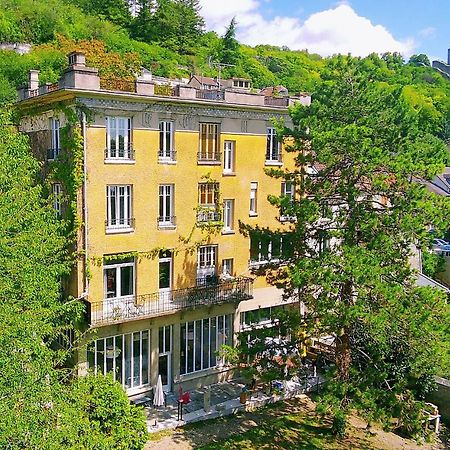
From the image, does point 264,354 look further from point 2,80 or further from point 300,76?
point 300,76

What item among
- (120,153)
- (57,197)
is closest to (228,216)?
(120,153)

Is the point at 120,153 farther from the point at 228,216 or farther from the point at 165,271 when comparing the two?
the point at 228,216

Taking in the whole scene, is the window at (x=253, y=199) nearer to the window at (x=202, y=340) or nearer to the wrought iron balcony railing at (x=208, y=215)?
the wrought iron balcony railing at (x=208, y=215)

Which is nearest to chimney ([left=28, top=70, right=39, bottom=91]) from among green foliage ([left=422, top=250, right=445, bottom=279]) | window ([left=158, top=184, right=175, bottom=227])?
window ([left=158, top=184, right=175, bottom=227])

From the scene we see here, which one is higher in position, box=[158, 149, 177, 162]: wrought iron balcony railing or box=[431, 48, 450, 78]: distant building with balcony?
box=[431, 48, 450, 78]: distant building with balcony

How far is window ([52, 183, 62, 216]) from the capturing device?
78.3 ft

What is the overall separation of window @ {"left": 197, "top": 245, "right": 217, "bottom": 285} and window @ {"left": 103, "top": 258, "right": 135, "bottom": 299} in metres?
3.72

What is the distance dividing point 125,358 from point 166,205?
7.34 m

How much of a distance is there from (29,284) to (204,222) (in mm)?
11405

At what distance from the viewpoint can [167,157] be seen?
2467 cm

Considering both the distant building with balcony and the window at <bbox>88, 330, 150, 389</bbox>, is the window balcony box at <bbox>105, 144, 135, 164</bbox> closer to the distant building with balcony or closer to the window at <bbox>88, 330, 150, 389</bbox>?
the window at <bbox>88, 330, 150, 389</bbox>

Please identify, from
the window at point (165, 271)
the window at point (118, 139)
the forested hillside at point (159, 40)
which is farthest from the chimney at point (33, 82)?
the forested hillside at point (159, 40)

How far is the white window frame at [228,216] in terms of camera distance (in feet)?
89.2

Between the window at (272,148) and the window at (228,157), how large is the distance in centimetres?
243
